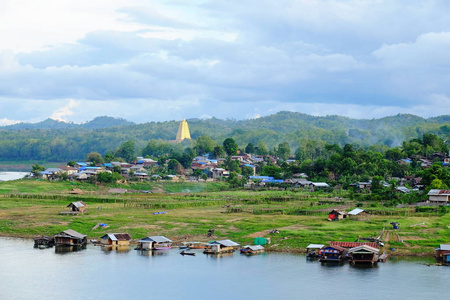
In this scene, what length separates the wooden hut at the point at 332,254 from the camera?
4941 centimetres

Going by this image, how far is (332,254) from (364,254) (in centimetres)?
256

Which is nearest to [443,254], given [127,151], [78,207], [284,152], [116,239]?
[116,239]

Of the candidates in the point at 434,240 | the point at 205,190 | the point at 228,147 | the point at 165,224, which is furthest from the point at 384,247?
the point at 228,147

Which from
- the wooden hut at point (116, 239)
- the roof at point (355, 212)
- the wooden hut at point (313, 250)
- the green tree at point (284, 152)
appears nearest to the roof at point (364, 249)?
the wooden hut at point (313, 250)

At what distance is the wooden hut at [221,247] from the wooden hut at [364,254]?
34.2ft

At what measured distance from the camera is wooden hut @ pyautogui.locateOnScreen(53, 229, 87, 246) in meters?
55.9

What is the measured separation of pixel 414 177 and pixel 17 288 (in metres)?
74.0

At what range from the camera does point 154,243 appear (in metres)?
54.6

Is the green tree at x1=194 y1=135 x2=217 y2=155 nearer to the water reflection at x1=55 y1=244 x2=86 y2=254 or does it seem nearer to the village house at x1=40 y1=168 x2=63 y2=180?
the village house at x1=40 y1=168 x2=63 y2=180

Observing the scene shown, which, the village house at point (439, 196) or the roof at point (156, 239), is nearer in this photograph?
the roof at point (156, 239)

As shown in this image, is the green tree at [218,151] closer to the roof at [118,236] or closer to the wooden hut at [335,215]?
the wooden hut at [335,215]

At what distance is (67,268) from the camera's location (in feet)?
155

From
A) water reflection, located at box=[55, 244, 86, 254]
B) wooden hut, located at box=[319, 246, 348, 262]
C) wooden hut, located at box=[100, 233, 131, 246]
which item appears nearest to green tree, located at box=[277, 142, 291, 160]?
wooden hut, located at box=[100, 233, 131, 246]

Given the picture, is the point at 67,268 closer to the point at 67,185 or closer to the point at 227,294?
the point at 227,294
